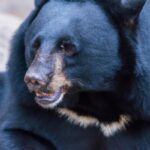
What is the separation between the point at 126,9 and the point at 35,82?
0.76 metres

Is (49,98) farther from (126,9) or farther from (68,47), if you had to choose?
(126,9)

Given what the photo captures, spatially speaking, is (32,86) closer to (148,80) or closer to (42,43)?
(42,43)

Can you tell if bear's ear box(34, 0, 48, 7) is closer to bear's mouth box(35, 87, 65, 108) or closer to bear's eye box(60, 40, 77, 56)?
bear's eye box(60, 40, 77, 56)

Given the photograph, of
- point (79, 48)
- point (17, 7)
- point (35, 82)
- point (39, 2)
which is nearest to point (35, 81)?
point (35, 82)

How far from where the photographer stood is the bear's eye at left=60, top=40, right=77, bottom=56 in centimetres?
493

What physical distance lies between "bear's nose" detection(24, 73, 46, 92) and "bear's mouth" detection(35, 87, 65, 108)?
91mm

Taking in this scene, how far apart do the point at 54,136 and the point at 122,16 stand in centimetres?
96

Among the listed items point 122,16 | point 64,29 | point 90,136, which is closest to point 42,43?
point 64,29

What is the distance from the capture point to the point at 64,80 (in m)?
5.00

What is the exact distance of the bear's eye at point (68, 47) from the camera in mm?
4930

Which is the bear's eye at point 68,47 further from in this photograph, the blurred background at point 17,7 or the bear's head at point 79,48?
the blurred background at point 17,7

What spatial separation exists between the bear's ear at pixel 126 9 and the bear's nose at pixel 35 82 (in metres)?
0.68

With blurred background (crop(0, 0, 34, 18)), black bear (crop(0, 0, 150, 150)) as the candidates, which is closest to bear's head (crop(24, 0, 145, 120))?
black bear (crop(0, 0, 150, 150))

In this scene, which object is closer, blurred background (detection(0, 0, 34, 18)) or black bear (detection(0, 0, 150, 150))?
black bear (detection(0, 0, 150, 150))
